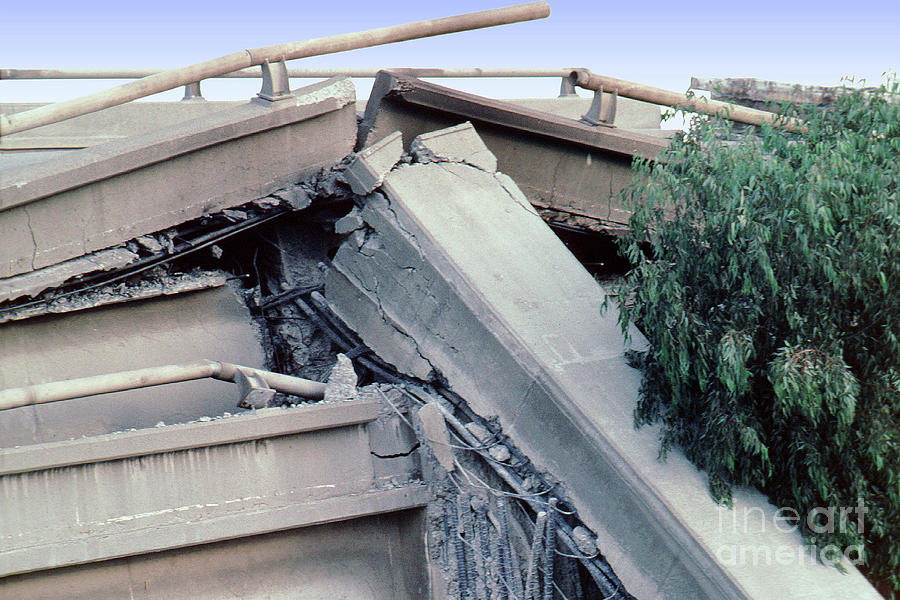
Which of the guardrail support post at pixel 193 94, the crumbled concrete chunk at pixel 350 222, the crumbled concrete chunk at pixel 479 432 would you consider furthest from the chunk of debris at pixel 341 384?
the guardrail support post at pixel 193 94

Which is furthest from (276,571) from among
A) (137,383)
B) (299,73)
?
(299,73)

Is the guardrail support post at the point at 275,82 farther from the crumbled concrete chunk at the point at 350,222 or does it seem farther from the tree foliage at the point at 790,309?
the tree foliage at the point at 790,309

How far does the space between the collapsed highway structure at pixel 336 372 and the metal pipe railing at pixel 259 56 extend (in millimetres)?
20

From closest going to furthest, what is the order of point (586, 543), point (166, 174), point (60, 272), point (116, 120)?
point (586, 543) < point (60, 272) < point (166, 174) < point (116, 120)

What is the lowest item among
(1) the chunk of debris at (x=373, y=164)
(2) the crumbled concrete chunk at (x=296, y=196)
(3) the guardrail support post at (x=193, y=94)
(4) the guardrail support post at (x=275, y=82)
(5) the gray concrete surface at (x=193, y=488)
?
(5) the gray concrete surface at (x=193, y=488)

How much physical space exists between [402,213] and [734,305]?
222 cm

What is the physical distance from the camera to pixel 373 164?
220 inches

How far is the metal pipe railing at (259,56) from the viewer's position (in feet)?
15.6

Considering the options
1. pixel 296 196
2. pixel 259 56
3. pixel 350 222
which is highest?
pixel 259 56

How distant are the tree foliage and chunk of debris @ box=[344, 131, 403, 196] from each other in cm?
196

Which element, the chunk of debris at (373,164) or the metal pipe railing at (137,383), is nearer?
the metal pipe railing at (137,383)

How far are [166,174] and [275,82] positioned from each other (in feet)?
3.12

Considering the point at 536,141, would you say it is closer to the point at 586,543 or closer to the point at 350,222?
the point at 350,222

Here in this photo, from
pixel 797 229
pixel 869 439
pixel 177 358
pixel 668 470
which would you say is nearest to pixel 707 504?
pixel 668 470
